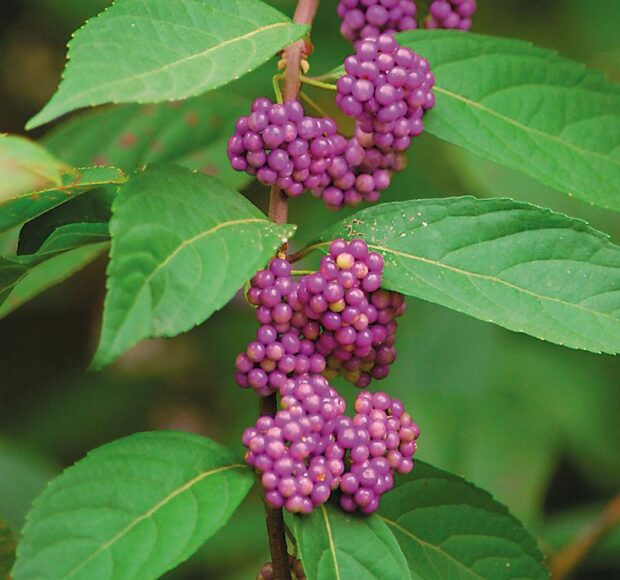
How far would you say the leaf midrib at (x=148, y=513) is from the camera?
1229mm

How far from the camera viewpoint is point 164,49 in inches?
52.2

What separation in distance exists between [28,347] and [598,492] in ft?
6.21

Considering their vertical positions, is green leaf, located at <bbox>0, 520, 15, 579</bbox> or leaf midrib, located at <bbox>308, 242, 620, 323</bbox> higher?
leaf midrib, located at <bbox>308, 242, 620, 323</bbox>

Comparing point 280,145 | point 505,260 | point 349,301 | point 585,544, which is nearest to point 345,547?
point 349,301

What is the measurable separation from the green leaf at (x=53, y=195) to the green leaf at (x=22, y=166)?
0.81 ft

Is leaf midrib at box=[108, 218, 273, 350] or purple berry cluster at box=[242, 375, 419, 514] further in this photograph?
purple berry cluster at box=[242, 375, 419, 514]

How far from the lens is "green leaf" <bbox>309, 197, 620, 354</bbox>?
4.68 ft

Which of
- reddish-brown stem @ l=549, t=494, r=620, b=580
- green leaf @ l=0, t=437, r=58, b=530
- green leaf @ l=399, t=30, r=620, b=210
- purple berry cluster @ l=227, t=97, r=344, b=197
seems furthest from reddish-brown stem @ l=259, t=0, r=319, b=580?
reddish-brown stem @ l=549, t=494, r=620, b=580

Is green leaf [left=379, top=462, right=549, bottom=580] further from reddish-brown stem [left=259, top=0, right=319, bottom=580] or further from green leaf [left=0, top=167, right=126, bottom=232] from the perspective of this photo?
green leaf [left=0, top=167, right=126, bottom=232]

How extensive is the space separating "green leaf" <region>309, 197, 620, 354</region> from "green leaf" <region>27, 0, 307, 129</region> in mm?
312

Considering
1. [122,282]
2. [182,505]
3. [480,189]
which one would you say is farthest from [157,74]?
[480,189]

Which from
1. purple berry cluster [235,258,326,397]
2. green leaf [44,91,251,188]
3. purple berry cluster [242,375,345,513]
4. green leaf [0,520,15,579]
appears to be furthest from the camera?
green leaf [44,91,251,188]

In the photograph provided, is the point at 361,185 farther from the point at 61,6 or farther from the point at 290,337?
the point at 61,6

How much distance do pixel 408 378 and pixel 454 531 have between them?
1158 mm
